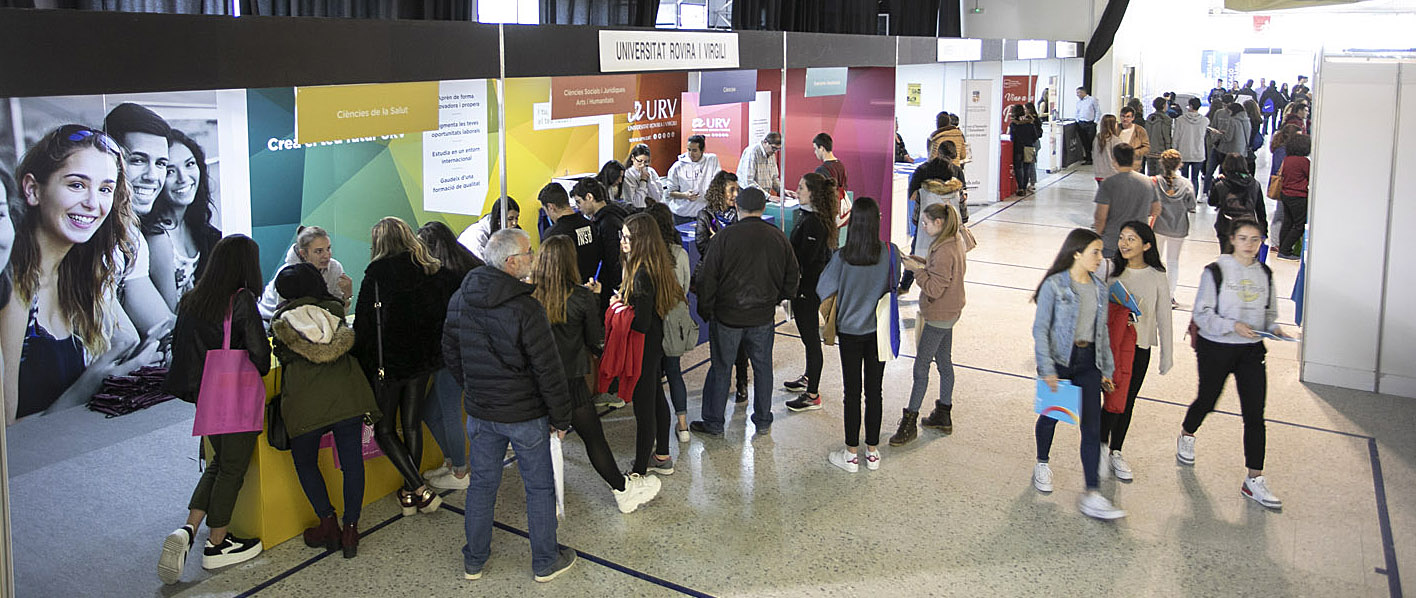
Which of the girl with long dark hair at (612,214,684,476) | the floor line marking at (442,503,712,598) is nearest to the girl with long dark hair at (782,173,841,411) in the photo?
the girl with long dark hair at (612,214,684,476)

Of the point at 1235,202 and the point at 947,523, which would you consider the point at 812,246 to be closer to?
the point at 947,523

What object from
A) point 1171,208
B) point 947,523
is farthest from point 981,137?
point 947,523

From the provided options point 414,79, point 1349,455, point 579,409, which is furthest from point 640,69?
point 1349,455

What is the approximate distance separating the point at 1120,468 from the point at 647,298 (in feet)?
7.93

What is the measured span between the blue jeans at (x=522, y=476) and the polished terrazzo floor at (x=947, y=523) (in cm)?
12

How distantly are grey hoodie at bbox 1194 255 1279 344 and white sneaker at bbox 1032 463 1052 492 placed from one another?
929mm

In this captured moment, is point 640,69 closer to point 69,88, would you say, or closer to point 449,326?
point 449,326

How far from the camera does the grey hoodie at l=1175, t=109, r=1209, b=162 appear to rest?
1405 centimetres

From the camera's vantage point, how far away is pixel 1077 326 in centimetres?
439

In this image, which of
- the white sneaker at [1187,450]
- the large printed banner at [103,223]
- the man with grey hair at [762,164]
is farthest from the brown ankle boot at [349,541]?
the man with grey hair at [762,164]

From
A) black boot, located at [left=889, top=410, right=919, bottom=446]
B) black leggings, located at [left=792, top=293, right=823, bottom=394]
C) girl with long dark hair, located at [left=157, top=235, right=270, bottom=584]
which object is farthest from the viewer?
black leggings, located at [left=792, top=293, right=823, bottom=394]

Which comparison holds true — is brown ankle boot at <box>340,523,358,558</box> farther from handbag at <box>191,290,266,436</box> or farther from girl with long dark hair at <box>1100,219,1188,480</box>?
girl with long dark hair at <box>1100,219,1188,480</box>

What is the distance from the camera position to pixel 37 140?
5.25 meters

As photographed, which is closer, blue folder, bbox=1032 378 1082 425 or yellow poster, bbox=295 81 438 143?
yellow poster, bbox=295 81 438 143
